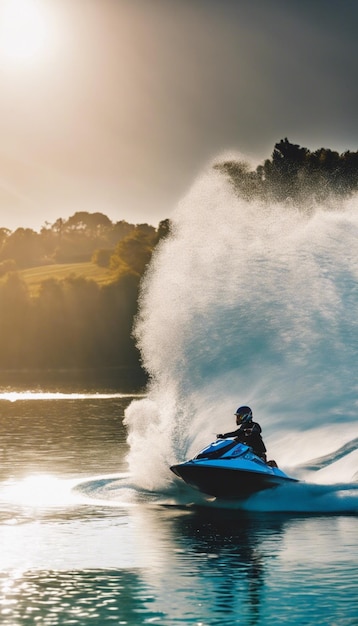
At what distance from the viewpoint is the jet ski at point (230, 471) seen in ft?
78.1

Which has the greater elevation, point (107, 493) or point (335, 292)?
point (335, 292)

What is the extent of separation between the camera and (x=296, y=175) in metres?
101

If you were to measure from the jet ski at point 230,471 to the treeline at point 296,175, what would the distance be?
73.1 metres

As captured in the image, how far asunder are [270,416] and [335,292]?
18.8ft

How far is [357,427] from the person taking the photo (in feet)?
96.2

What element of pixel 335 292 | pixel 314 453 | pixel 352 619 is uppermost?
pixel 335 292

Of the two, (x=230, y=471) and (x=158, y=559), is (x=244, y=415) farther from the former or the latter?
(x=158, y=559)

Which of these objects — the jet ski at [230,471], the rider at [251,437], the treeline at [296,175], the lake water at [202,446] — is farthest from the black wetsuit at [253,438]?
the treeline at [296,175]

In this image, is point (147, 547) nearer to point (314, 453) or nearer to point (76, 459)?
point (314, 453)

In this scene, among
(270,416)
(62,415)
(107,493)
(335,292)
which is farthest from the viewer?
(62,415)

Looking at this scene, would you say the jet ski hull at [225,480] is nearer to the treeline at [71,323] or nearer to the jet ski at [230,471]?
the jet ski at [230,471]

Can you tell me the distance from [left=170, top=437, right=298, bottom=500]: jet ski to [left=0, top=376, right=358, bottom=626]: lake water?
0.57 meters

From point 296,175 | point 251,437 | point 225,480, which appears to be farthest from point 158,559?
point 296,175

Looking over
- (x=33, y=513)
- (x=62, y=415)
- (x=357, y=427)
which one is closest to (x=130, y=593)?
(x=33, y=513)
